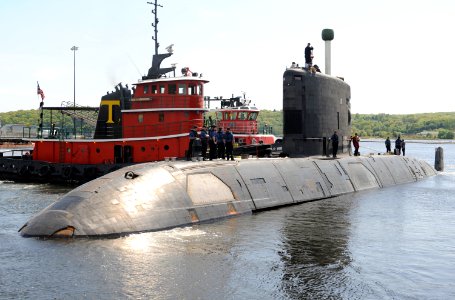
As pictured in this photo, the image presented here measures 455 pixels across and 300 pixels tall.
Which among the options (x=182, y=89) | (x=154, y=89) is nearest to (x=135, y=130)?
(x=154, y=89)

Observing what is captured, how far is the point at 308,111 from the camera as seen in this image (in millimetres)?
25922

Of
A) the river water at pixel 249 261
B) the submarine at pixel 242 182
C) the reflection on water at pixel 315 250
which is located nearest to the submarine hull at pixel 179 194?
the submarine at pixel 242 182

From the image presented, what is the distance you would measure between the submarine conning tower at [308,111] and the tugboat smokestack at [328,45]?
7.04ft

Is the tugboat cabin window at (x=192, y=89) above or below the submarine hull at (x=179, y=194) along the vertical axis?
above

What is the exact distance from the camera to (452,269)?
13195mm

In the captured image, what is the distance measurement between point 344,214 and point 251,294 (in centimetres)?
1062

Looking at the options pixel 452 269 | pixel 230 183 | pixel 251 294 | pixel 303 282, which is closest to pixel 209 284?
pixel 251 294

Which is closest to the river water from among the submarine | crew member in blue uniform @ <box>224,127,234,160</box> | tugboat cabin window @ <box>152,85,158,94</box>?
the submarine

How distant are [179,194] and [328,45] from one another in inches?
654

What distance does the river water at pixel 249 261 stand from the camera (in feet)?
37.0

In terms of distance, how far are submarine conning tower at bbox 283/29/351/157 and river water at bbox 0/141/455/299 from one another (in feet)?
23.0

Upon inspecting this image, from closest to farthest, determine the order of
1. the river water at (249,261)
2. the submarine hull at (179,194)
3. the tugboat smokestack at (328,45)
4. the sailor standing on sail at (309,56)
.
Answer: the river water at (249,261) → the submarine hull at (179,194) → the sailor standing on sail at (309,56) → the tugboat smokestack at (328,45)

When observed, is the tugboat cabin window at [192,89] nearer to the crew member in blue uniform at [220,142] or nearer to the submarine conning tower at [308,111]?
the submarine conning tower at [308,111]

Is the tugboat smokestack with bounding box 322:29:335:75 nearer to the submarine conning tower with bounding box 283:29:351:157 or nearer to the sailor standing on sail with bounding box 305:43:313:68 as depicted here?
the submarine conning tower with bounding box 283:29:351:157
